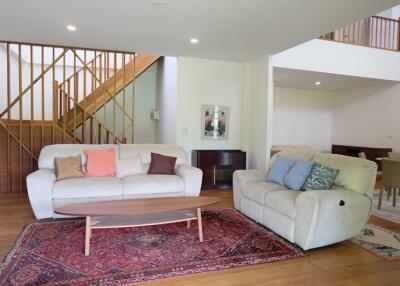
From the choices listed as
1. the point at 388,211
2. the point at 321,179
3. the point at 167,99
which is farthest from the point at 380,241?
the point at 167,99

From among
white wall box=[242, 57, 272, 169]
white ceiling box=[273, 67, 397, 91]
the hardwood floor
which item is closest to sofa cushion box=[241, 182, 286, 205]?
the hardwood floor

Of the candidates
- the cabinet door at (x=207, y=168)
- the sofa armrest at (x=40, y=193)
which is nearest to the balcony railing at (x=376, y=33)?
the cabinet door at (x=207, y=168)

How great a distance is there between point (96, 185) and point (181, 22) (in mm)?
2304

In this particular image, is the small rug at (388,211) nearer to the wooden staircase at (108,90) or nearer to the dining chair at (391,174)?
the dining chair at (391,174)

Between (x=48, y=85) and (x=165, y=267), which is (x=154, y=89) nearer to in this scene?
(x=48, y=85)

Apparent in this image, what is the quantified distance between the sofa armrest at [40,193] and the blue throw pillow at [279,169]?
2.74 metres

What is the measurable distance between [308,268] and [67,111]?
5.10 meters

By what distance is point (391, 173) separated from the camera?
4.44 m

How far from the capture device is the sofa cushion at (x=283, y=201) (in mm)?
2945

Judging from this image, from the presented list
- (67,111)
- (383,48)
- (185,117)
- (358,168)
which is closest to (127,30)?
(185,117)

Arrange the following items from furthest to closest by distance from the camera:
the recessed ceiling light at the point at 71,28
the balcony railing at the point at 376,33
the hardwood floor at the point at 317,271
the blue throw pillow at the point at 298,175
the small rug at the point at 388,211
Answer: the balcony railing at the point at 376,33, the small rug at the point at 388,211, the recessed ceiling light at the point at 71,28, the blue throw pillow at the point at 298,175, the hardwood floor at the point at 317,271

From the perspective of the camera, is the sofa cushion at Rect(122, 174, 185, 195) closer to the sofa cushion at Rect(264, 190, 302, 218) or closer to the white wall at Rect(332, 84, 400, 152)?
the sofa cushion at Rect(264, 190, 302, 218)

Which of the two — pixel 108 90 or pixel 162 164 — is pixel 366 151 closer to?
pixel 162 164

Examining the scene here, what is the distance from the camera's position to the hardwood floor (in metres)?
2.25
